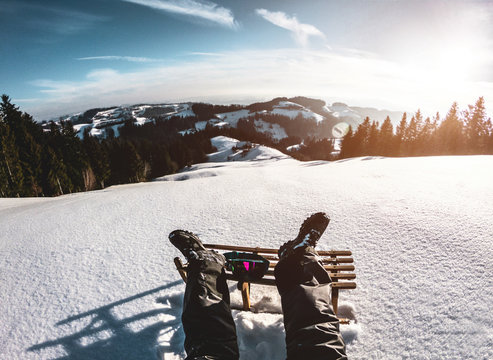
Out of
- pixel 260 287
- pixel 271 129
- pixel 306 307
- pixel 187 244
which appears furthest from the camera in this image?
pixel 271 129

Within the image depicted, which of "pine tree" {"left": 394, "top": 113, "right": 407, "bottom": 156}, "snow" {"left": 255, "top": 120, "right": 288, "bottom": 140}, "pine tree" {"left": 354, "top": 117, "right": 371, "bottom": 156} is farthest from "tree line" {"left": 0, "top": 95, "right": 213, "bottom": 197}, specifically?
"snow" {"left": 255, "top": 120, "right": 288, "bottom": 140}

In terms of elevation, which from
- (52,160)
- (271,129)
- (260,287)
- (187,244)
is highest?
(271,129)

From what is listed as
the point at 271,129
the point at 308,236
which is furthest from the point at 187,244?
the point at 271,129

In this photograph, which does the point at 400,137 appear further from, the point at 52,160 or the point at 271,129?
the point at 271,129

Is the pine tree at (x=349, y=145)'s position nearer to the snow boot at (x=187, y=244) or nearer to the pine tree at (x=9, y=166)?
the snow boot at (x=187, y=244)

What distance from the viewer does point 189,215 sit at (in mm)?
6914

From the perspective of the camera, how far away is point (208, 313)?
2.50m

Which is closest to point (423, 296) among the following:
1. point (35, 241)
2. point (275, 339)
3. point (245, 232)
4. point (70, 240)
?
point (275, 339)

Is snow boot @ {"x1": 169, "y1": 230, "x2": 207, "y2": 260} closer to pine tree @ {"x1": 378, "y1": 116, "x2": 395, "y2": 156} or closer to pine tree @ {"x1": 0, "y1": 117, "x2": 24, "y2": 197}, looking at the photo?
pine tree @ {"x1": 0, "y1": 117, "x2": 24, "y2": 197}

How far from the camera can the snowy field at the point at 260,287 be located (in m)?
2.81

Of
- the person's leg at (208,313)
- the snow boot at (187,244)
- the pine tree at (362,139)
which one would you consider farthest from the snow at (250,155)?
the person's leg at (208,313)

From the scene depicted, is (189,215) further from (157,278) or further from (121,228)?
(157,278)

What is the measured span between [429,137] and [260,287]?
5428 centimetres

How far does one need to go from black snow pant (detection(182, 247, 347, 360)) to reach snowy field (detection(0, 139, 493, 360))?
0.70 meters
